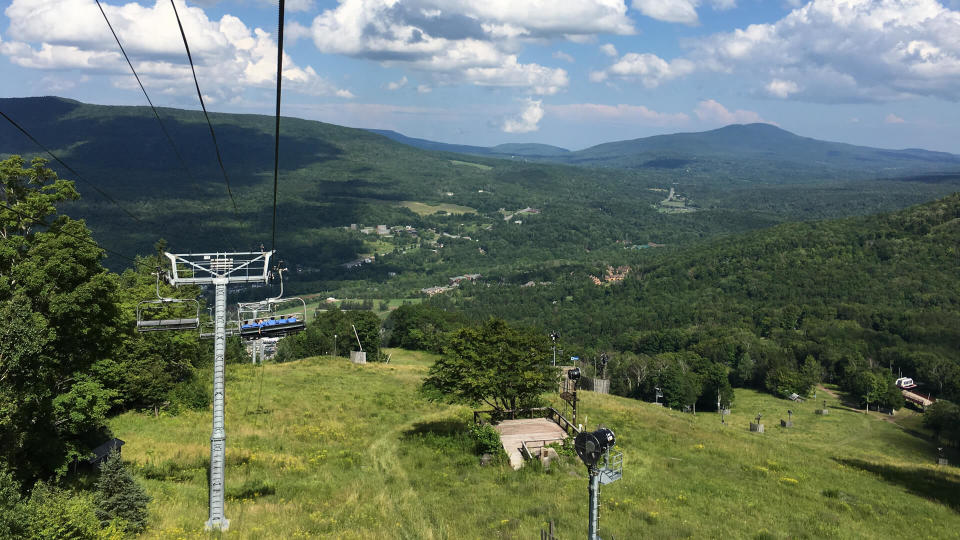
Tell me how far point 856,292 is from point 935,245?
107 feet

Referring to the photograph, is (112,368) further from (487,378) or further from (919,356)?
(919,356)

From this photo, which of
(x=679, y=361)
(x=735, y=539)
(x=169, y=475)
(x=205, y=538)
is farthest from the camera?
Answer: (x=679, y=361)

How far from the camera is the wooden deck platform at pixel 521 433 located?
28.5 meters

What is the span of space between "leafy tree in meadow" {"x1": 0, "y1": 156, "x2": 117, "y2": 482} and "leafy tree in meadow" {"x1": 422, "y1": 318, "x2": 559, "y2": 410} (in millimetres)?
16388

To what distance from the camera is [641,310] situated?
174 m

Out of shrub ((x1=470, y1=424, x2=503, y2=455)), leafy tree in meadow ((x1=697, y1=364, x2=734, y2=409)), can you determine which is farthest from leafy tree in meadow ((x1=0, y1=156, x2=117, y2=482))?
leafy tree in meadow ((x1=697, y1=364, x2=734, y2=409))

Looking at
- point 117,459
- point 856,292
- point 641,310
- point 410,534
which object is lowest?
point 641,310

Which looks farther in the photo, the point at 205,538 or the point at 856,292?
the point at 856,292

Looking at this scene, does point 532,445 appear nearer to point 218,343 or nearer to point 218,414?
point 218,414

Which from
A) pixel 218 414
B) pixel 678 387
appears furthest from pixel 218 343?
pixel 678 387

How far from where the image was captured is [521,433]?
101 feet

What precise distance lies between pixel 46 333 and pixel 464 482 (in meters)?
17.6

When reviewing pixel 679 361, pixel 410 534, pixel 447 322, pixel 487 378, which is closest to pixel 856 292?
pixel 679 361

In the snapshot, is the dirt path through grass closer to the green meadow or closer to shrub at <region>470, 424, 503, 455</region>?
the green meadow
